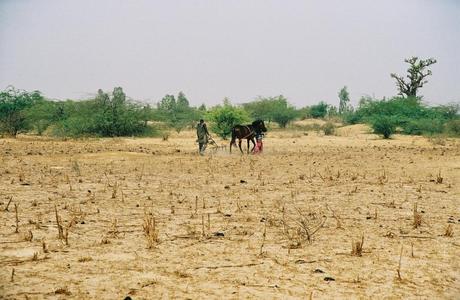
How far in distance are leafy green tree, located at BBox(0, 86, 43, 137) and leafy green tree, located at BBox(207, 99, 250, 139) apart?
1272 cm

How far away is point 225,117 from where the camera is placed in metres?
26.7

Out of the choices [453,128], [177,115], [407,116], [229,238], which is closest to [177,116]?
[177,115]

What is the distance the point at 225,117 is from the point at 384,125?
10837 millimetres

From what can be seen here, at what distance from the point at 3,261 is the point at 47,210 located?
246 centimetres

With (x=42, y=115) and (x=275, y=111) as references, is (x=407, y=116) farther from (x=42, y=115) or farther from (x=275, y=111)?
(x=42, y=115)

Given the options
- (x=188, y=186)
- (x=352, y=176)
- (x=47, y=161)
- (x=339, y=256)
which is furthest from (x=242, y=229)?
(x=47, y=161)

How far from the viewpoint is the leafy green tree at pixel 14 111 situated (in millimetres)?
29156

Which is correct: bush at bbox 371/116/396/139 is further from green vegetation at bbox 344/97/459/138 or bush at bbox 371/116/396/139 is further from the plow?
the plow

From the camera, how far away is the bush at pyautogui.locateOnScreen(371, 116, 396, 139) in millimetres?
29542

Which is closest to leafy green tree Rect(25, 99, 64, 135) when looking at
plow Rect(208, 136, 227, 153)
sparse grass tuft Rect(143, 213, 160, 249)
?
plow Rect(208, 136, 227, 153)

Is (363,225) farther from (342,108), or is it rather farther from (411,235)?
(342,108)

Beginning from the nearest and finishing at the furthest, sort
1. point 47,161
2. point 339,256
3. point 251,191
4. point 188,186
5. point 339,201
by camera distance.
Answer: point 339,256 → point 339,201 → point 251,191 → point 188,186 → point 47,161

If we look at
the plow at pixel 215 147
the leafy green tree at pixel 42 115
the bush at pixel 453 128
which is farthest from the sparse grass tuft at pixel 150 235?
the bush at pixel 453 128

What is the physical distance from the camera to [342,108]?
231 feet
